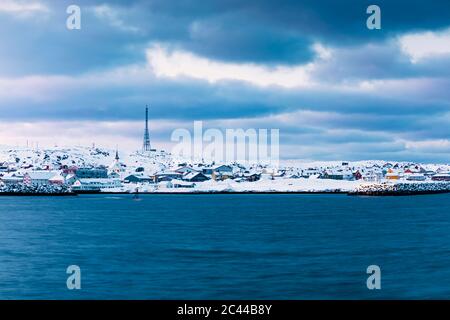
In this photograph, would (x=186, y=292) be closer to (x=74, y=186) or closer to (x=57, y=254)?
(x=57, y=254)

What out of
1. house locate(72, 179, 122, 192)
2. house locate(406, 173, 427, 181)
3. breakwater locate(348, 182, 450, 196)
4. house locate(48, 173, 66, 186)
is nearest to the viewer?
breakwater locate(348, 182, 450, 196)

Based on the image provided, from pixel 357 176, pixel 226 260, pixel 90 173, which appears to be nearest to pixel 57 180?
pixel 90 173

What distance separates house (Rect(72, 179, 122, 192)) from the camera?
15550 centimetres

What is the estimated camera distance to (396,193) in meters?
131

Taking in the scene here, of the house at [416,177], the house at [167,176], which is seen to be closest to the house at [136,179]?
the house at [167,176]

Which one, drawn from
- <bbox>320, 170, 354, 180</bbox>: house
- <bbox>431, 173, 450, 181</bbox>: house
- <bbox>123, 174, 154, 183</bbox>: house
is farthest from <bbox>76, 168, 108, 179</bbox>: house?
<bbox>431, 173, 450, 181</bbox>: house

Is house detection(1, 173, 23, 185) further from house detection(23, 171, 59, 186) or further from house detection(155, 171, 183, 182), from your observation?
house detection(155, 171, 183, 182)

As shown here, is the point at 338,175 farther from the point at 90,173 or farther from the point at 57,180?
the point at 57,180

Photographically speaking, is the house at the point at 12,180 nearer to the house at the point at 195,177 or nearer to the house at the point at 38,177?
the house at the point at 38,177

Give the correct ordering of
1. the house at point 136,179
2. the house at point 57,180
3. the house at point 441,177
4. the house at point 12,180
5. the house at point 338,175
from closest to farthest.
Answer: the house at point 57,180, the house at point 12,180, the house at point 136,179, the house at point 338,175, the house at point 441,177

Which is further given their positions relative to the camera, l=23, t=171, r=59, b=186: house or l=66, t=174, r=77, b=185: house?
l=23, t=171, r=59, b=186: house

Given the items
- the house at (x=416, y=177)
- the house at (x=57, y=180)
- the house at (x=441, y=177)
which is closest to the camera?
the house at (x=57, y=180)

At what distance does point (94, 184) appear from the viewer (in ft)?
524

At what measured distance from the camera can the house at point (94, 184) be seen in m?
156
